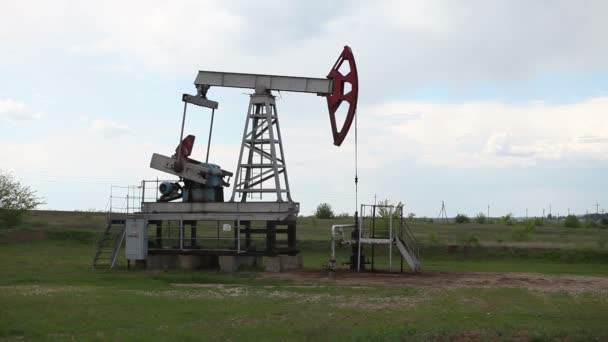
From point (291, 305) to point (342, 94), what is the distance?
31.4 ft

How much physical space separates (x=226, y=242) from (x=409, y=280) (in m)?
18.1

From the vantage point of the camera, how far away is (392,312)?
562 inches

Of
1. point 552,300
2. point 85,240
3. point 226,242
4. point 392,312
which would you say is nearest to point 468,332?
point 392,312

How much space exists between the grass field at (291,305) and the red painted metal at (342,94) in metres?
4.35

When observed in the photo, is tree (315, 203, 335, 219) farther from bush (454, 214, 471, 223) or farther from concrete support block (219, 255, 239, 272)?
concrete support block (219, 255, 239, 272)

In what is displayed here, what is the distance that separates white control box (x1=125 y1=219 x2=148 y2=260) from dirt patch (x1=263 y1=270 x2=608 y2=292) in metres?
4.48

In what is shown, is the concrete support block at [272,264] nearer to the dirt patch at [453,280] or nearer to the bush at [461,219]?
the dirt patch at [453,280]

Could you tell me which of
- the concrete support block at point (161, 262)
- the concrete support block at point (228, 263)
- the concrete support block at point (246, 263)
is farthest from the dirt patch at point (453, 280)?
the concrete support block at point (161, 262)

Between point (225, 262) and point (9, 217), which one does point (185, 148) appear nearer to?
point (225, 262)

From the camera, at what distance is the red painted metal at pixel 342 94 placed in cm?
2230

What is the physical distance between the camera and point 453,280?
68.3 feet

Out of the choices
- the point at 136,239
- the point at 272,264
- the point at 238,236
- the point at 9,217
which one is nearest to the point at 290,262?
the point at 272,264

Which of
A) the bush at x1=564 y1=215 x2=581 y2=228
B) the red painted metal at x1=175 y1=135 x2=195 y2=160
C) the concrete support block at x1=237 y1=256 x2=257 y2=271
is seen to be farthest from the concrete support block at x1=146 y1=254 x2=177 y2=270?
the bush at x1=564 y1=215 x2=581 y2=228

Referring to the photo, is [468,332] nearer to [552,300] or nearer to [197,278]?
[552,300]
